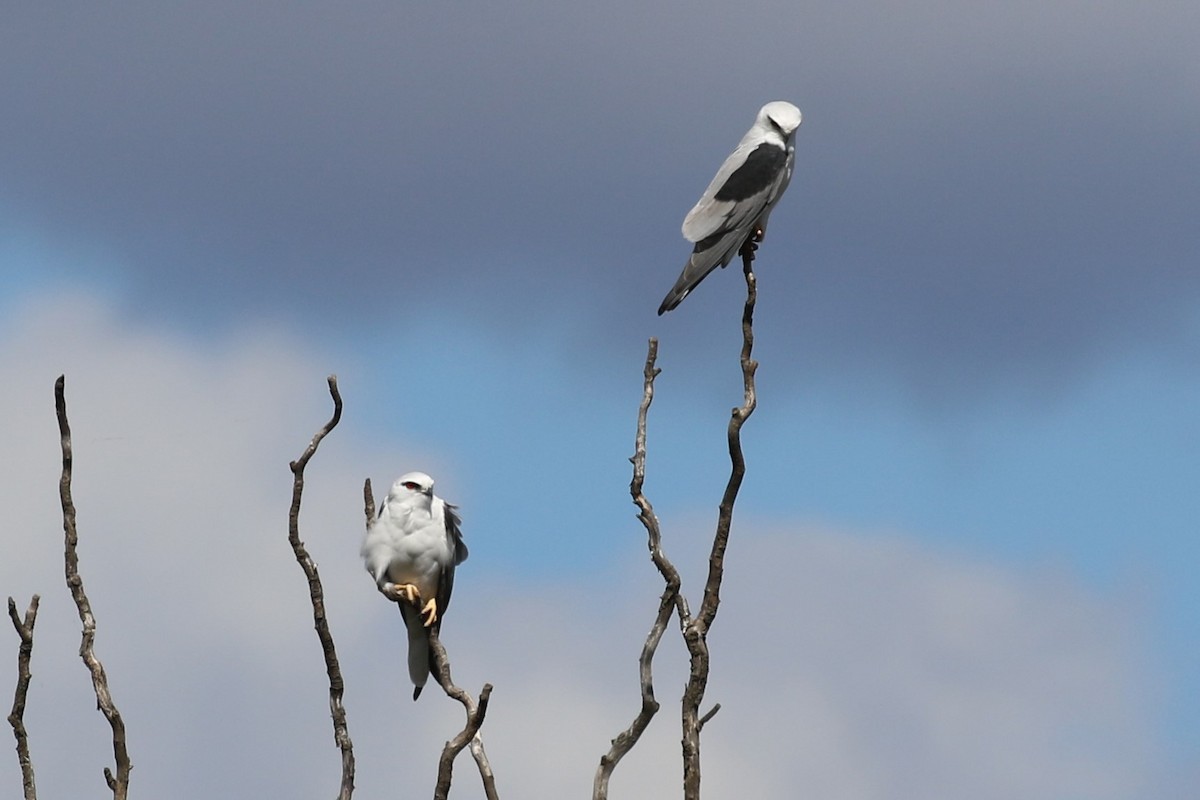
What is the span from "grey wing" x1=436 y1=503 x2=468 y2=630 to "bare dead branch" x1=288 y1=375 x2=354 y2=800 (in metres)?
2.61

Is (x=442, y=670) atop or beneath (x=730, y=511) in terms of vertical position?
beneath

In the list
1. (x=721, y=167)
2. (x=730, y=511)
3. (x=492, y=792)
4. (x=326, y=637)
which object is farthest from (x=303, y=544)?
(x=721, y=167)

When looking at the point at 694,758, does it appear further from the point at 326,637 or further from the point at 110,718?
the point at 110,718

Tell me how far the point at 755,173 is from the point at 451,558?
4135 mm

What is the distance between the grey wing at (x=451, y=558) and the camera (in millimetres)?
13500

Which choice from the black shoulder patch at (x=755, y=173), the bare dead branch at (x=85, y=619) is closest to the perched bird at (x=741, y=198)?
the black shoulder patch at (x=755, y=173)

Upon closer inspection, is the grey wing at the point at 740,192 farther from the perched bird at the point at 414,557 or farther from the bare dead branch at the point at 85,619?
the bare dead branch at the point at 85,619

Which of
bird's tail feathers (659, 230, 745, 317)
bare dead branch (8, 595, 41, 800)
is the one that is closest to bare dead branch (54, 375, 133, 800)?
bare dead branch (8, 595, 41, 800)

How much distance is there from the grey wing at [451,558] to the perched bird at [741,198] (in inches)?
97.5

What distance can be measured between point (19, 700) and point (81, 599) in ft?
2.47

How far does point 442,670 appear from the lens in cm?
1112

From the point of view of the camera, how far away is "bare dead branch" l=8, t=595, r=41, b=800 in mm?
10203

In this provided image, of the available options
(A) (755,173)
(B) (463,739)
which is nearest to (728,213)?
(A) (755,173)

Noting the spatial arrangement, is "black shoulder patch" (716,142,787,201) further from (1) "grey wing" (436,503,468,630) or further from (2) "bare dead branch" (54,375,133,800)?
(2) "bare dead branch" (54,375,133,800)
